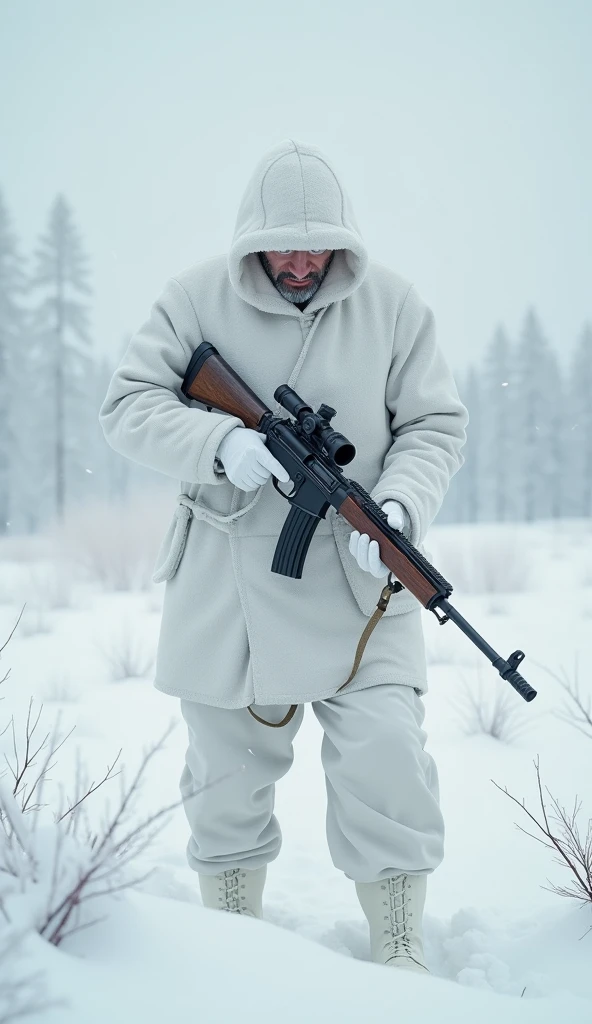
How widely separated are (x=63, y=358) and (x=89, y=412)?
91 centimetres

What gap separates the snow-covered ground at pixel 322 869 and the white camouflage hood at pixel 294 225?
105 cm

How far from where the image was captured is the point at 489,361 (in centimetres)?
1579

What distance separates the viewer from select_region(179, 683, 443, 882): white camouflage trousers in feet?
5.66

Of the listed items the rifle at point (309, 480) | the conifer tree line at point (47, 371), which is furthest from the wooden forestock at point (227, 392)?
the conifer tree line at point (47, 371)

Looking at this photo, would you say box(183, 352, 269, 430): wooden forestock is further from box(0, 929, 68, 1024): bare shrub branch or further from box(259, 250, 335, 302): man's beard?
box(0, 929, 68, 1024): bare shrub branch

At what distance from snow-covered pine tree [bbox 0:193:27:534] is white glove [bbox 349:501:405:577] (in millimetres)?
9798

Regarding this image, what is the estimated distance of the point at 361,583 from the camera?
1.86m

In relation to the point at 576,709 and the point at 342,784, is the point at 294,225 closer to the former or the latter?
the point at 342,784

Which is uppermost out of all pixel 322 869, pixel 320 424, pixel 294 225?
pixel 294 225

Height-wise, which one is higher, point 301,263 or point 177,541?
point 301,263

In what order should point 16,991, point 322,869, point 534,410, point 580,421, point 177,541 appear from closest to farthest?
point 16,991 → point 177,541 → point 322,869 → point 534,410 → point 580,421

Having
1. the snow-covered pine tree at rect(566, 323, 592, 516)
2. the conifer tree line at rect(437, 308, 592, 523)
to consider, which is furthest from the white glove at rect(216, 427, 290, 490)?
A: the snow-covered pine tree at rect(566, 323, 592, 516)

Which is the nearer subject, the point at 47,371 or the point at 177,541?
the point at 177,541

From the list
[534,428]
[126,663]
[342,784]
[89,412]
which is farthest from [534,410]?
[342,784]
